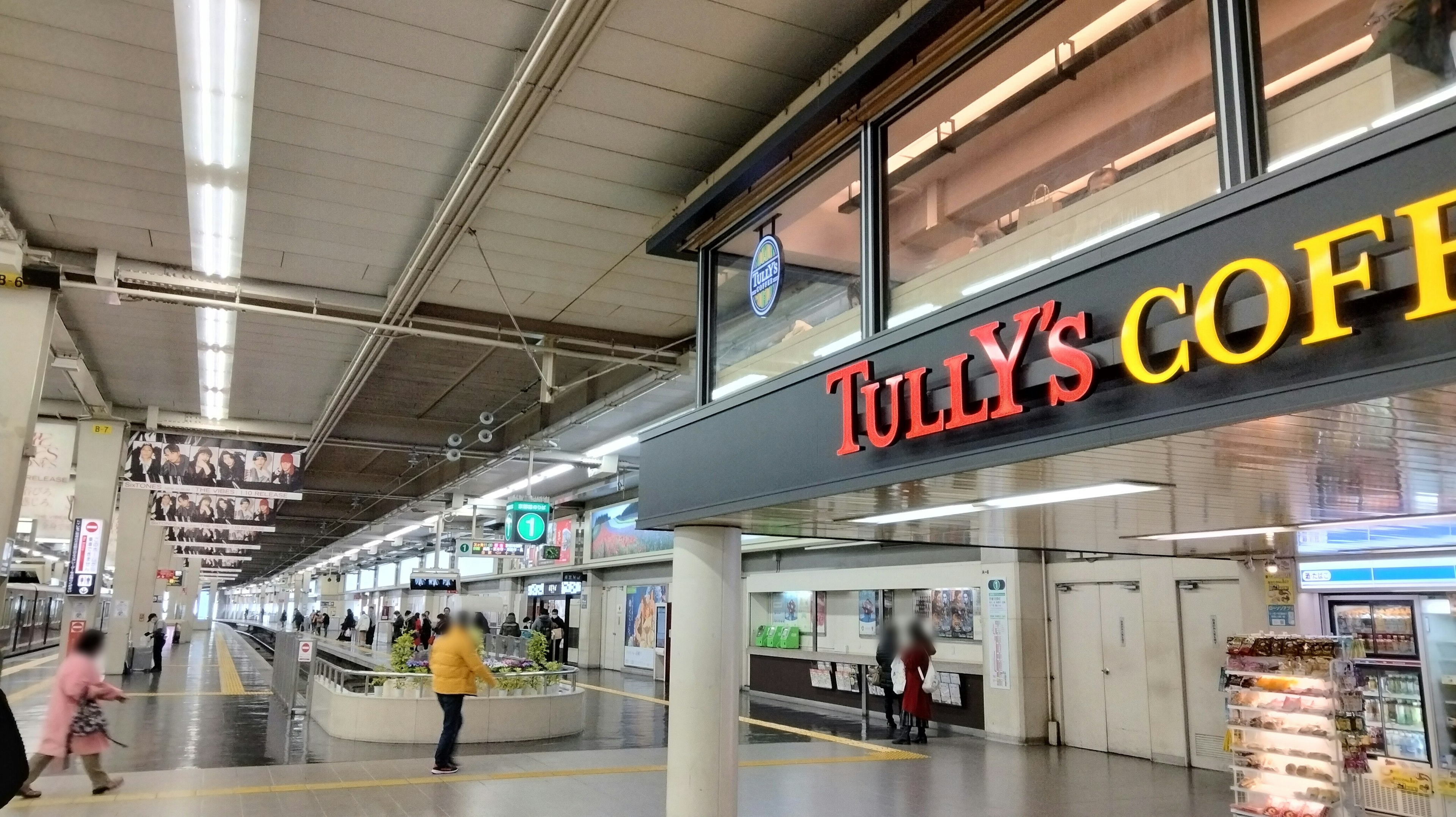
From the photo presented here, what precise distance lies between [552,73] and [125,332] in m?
9.89

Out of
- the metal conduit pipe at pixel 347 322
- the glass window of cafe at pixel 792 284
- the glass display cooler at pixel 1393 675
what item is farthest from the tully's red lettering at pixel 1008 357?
the metal conduit pipe at pixel 347 322

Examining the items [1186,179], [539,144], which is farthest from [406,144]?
[1186,179]

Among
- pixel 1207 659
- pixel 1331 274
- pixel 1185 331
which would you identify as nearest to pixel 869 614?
pixel 1207 659

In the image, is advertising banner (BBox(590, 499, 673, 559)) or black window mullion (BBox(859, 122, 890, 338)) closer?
black window mullion (BBox(859, 122, 890, 338))

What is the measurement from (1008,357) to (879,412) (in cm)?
95

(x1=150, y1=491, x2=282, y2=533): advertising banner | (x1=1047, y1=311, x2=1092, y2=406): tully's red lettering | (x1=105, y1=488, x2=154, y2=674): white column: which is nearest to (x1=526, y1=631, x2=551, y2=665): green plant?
(x1=150, y1=491, x2=282, y2=533): advertising banner

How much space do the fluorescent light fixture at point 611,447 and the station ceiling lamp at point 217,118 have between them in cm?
806

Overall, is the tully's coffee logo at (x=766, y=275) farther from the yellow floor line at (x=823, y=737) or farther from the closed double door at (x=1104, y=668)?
the closed double door at (x=1104, y=668)

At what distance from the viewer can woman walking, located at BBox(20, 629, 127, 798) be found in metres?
7.73

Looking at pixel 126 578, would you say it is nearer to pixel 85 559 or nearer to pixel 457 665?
pixel 85 559

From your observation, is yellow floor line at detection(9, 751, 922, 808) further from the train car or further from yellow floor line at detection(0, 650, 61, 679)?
the train car

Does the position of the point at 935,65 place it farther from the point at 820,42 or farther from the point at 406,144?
the point at 406,144

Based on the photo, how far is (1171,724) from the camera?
10.7 m

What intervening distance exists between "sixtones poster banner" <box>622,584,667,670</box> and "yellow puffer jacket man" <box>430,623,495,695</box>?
45.2 feet
